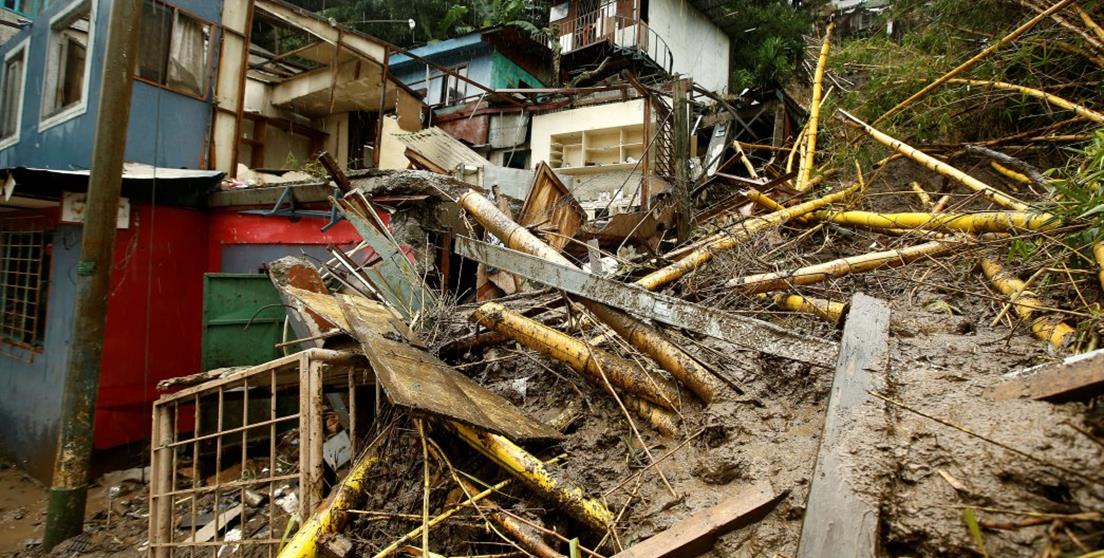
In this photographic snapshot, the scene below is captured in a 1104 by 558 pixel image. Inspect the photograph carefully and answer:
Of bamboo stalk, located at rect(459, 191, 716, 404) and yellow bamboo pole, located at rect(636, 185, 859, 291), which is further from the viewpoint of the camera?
yellow bamboo pole, located at rect(636, 185, 859, 291)

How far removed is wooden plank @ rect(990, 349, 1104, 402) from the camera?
51.1 inches

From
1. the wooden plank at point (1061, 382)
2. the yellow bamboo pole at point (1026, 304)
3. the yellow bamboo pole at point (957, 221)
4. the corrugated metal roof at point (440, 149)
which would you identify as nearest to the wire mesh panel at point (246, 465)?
the wooden plank at point (1061, 382)

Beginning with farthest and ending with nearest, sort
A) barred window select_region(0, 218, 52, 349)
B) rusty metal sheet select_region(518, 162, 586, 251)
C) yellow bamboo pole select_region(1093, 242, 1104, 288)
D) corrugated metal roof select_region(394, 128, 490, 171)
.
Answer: corrugated metal roof select_region(394, 128, 490, 171) < barred window select_region(0, 218, 52, 349) < rusty metal sheet select_region(518, 162, 586, 251) < yellow bamboo pole select_region(1093, 242, 1104, 288)

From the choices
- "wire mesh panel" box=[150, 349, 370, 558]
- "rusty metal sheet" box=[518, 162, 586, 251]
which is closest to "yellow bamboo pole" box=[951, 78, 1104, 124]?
"rusty metal sheet" box=[518, 162, 586, 251]

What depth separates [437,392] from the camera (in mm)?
2193

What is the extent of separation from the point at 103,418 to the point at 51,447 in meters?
0.95

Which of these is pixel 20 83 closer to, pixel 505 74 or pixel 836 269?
pixel 505 74

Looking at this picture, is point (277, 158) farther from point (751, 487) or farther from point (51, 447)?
point (751, 487)

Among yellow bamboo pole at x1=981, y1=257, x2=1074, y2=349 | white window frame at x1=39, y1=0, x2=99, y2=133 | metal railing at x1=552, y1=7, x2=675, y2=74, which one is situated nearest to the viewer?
yellow bamboo pole at x1=981, y1=257, x2=1074, y2=349

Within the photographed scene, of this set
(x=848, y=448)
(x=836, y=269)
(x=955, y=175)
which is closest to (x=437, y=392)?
(x=848, y=448)

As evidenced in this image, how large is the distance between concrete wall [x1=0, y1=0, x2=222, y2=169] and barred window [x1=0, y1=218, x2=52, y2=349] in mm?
1142

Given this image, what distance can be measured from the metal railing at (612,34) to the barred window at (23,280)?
47.7 feet

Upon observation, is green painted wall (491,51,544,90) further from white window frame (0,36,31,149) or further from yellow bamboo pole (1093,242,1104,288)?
yellow bamboo pole (1093,242,1104,288)

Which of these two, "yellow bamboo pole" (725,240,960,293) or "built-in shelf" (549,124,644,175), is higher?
"built-in shelf" (549,124,644,175)
